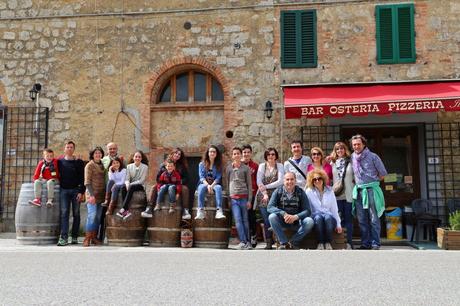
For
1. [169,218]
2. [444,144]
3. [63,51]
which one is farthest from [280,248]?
[63,51]

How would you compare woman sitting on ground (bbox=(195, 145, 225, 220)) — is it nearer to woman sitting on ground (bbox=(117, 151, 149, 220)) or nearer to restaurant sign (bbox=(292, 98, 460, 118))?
woman sitting on ground (bbox=(117, 151, 149, 220))

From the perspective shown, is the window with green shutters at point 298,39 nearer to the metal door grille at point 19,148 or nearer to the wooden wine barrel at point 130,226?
the wooden wine barrel at point 130,226

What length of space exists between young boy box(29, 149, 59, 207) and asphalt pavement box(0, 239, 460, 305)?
217 cm

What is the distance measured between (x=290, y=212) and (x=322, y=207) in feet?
1.64

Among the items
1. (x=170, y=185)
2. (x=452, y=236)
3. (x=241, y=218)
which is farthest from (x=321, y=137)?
(x=170, y=185)

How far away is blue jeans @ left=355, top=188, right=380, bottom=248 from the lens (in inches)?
311

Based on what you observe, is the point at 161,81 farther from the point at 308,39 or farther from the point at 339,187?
the point at 339,187

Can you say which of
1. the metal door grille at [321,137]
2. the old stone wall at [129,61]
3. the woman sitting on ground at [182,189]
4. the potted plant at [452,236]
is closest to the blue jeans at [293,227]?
the woman sitting on ground at [182,189]

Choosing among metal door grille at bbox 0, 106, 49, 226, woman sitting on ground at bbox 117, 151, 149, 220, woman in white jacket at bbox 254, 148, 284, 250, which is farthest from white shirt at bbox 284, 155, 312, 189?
metal door grille at bbox 0, 106, 49, 226

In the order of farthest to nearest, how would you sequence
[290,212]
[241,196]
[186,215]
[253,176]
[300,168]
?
1. [253,176]
2. [300,168]
3. [186,215]
4. [241,196]
5. [290,212]

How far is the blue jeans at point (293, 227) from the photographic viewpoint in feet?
23.8

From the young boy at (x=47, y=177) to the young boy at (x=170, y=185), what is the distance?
6.56 ft

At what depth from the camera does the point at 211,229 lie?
795 cm

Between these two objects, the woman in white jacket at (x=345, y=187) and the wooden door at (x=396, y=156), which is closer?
the woman in white jacket at (x=345, y=187)
